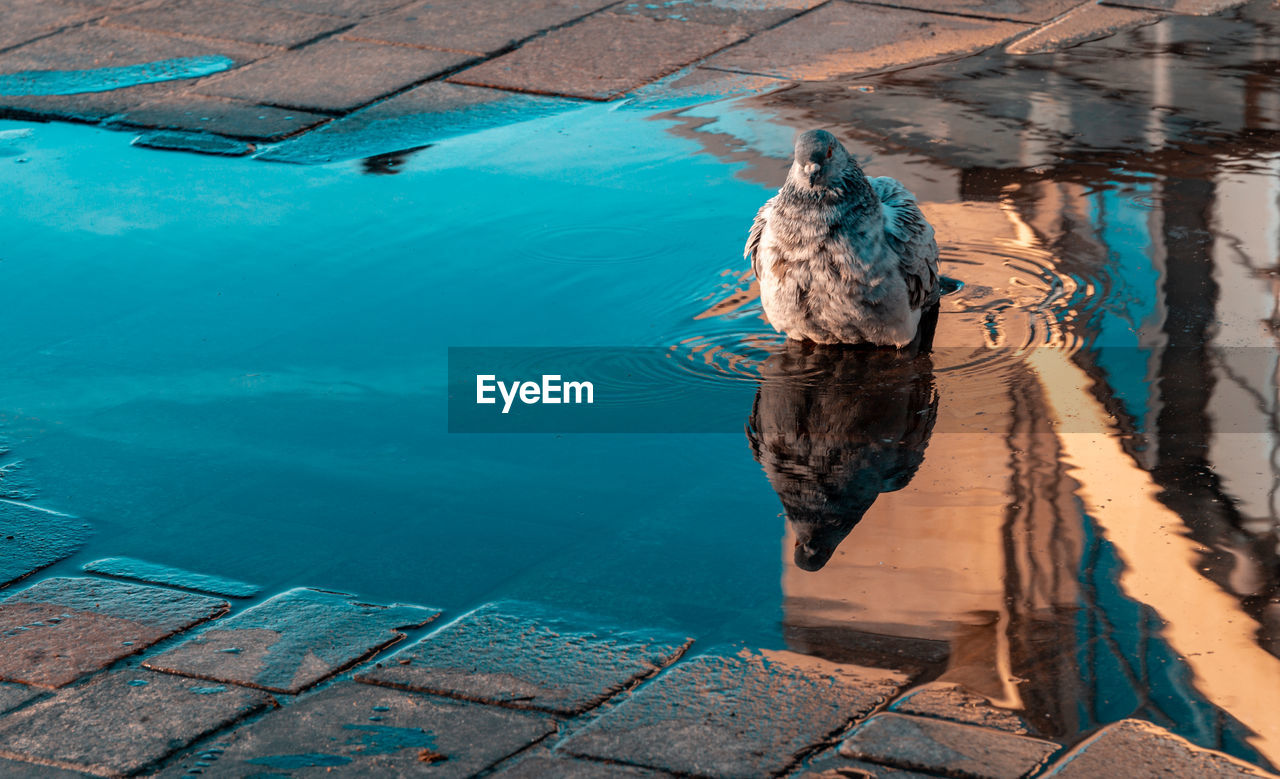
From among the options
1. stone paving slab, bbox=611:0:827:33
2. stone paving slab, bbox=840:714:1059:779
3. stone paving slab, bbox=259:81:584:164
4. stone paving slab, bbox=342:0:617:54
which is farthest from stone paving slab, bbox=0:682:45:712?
stone paving slab, bbox=611:0:827:33

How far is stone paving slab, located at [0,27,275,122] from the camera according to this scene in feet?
29.2

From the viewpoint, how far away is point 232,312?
623 cm

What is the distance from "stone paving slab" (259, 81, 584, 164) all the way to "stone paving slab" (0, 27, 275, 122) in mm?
1423

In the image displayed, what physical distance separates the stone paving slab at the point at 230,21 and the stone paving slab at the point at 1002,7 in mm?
4290

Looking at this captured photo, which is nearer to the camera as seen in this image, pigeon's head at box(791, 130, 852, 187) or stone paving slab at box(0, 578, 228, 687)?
stone paving slab at box(0, 578, 228, 687)

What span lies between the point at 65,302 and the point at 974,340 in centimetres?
407

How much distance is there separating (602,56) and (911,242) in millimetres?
4666

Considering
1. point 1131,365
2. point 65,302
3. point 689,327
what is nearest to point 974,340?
point 1131,365

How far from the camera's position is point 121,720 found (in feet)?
11.7

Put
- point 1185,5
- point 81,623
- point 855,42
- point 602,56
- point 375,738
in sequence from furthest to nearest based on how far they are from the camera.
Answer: point 1185,5
point 855,42
point 602,56
point 81,623
point 375,738

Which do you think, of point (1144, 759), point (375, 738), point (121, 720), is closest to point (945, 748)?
point (1144, 759)

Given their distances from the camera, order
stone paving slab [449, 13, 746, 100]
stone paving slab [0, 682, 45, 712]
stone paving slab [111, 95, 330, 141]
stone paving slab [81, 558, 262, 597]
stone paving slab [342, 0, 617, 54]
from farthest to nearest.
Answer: stone paving slab [342, 0, 617, 54]
stone paving slab [449, 13, 746, 100]
stone paving slab [111, 95, 330, 141]
stone paving slab [81, 558, 262, 597]
stone paving slab [0, 682, 45, 712]

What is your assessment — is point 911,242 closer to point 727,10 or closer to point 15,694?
point 15,694

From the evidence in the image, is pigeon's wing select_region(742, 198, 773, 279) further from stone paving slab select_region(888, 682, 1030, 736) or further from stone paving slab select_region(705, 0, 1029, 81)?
stone paving slab select_region(705, 0, 1029, 81)
